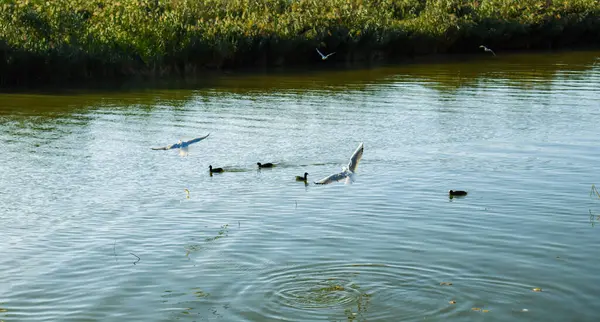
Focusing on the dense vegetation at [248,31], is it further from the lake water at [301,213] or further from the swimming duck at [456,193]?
the swimming duck at [456,193]

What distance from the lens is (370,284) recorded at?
1236 cm

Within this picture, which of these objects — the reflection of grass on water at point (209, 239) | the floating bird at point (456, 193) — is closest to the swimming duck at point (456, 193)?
the floating bird at point (456, 193)

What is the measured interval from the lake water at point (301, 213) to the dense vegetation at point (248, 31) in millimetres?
7732

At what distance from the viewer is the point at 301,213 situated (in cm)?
1661

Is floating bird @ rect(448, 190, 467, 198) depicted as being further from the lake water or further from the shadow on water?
the shadow on water

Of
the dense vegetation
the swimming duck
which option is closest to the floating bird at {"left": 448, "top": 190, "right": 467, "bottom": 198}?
the swimming duck

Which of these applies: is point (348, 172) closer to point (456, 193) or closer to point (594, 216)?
point (456, 193)

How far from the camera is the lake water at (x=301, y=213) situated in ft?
39.4

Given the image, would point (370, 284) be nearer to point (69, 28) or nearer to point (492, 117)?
point (492, 117)

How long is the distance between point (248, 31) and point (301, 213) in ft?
96.3

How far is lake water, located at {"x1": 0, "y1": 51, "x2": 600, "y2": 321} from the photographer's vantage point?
39.4ft

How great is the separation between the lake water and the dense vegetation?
773 centimetres

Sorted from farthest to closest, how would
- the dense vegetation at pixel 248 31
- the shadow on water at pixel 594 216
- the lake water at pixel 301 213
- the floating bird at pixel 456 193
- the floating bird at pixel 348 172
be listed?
the dense vegetation at pixel 248 31, the floating bird at pixel 456 193, the shadow on water at pixel 594 216, the floating bird at pixel 348 172, the lake water at pixel 301 213

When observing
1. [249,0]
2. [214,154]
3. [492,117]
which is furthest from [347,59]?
[214,154]
